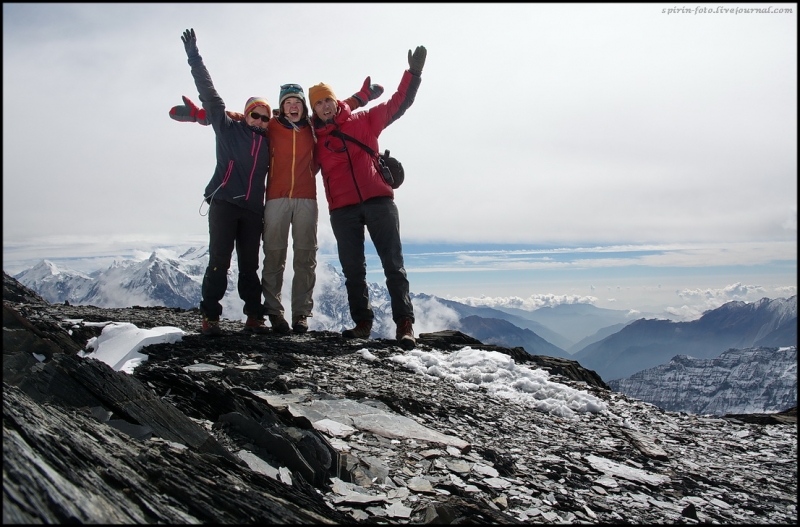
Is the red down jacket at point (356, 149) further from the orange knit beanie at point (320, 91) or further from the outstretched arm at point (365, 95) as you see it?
the outstretched arm at point (365, 95)

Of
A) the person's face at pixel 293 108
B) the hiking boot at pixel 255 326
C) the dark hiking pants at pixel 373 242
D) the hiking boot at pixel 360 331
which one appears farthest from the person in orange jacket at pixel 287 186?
the hiking boot at pixel 360 331

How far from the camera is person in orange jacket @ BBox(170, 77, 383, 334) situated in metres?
8.17

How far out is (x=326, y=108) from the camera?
8.30 metres

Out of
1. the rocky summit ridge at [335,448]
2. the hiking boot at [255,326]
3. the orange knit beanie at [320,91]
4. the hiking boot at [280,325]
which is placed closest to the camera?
the rocky summit ridge at [335,448]

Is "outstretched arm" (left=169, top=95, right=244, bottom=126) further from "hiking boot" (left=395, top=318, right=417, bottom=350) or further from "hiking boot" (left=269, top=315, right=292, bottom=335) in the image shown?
"hiking boot" (left=395, top=318, right=417, bottom=350)

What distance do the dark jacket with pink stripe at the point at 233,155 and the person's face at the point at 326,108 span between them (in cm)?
107

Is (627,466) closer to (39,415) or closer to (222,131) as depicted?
(39,415)

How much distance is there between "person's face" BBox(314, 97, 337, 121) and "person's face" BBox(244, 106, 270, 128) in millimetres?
895

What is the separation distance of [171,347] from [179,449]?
16.0 feet

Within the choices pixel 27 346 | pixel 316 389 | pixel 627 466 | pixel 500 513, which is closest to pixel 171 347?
pixel 27 346

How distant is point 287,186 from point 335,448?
5.27 meters

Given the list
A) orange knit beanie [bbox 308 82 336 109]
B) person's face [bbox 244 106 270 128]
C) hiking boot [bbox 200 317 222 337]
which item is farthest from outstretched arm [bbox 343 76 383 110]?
hiking boot [bbox 200 317 222 337]

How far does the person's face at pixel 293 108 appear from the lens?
26.6 feet

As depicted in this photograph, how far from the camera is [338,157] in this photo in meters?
8.48
